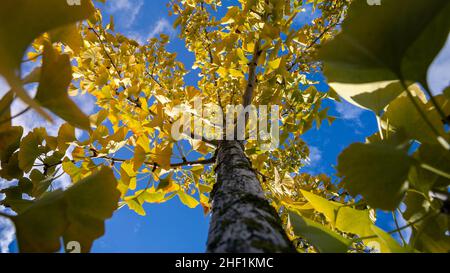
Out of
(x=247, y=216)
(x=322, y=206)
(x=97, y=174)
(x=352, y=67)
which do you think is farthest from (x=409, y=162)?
(x=97, y=174)

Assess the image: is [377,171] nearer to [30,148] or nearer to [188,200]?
[188,200]

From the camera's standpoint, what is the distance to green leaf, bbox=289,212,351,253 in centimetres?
54

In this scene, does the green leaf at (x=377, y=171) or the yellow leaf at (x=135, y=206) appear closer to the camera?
the green leaf at (x=377, y=171)

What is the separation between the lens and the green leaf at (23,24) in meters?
0.30

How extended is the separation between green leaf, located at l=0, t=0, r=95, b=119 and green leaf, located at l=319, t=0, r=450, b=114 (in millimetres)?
403

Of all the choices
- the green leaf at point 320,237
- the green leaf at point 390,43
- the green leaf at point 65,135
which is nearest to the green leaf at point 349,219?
the green leaf at point 320,237

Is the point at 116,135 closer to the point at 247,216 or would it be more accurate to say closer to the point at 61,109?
the point at 61,109

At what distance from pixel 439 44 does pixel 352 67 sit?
0.13m

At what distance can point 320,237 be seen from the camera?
1.91 ft

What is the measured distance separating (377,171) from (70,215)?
0.55 meters

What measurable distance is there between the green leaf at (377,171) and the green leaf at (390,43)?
5.7 inches

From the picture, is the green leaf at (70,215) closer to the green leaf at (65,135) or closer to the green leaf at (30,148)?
the green leaf at (65,135)

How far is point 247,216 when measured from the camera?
0.58m
